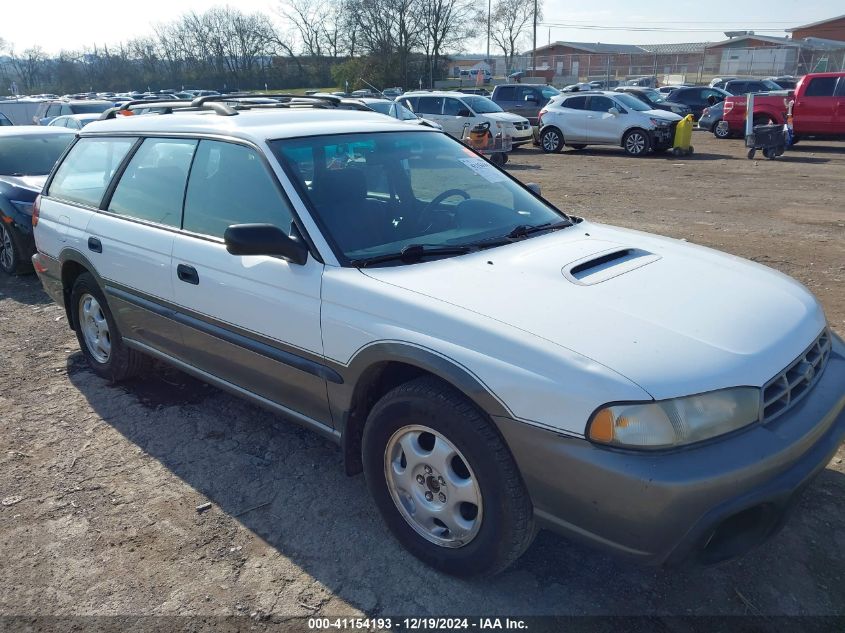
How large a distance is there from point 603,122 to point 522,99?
20.7 feet

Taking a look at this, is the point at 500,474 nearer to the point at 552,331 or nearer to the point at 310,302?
the point at 552,331

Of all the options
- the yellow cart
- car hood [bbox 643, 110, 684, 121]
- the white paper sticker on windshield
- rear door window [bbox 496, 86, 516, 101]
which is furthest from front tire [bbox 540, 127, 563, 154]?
the white paper sticker on windshield

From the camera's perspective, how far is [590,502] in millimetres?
2193

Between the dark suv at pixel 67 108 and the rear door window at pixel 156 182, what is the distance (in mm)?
14481

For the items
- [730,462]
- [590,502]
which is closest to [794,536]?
[730,462]

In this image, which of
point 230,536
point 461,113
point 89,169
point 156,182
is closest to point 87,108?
point 461,113

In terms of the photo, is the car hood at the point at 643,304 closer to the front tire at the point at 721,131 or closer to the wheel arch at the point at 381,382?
the wheel arch at the point at 381,382

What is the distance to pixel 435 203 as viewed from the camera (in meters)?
3.53

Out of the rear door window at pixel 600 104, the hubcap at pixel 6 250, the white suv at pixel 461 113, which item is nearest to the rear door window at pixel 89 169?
the hubcap at pixel 6 250

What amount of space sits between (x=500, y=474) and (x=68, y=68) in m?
64.1

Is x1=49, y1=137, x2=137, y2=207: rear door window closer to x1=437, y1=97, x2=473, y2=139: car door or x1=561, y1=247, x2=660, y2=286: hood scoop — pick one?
x1=561, y1=247, x2=660, y2=286: hood scoop

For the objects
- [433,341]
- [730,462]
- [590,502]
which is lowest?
[590,502]

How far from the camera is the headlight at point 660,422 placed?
7.00ft

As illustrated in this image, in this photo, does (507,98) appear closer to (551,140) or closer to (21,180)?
(551,140)
